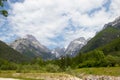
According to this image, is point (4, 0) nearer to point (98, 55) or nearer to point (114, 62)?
point (114, 62)

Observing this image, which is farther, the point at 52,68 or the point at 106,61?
the point at 106,61

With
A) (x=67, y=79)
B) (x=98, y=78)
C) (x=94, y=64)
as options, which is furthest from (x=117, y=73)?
(x=94, y=64)

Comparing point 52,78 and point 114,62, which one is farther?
point 114,62

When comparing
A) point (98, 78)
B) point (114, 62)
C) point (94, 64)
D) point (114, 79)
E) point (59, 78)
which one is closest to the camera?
point (59, 78)

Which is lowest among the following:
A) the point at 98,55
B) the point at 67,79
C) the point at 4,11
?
the point at 67,79

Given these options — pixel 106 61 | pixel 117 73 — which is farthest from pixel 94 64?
pixel 117 73

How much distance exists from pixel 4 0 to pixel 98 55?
174 metres

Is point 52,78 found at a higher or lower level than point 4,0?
lower

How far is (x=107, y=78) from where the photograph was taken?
3302 inches

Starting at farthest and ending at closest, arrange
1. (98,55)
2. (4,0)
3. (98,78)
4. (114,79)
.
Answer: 1. (98,55)
2. (98,78)
3. (114,79)
4. (4,0)

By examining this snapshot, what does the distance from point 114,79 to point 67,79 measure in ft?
88.7

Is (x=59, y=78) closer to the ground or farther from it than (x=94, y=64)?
closer to the ground

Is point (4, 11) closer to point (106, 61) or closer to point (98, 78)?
point (98, 78)

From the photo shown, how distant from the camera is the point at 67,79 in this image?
191ft
